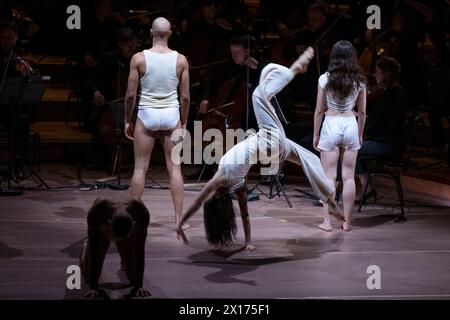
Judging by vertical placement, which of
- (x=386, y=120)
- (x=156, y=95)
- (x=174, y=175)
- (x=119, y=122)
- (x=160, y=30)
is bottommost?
(x=174, y=175)

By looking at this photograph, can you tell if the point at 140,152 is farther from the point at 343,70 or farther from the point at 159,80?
the point at 343,70

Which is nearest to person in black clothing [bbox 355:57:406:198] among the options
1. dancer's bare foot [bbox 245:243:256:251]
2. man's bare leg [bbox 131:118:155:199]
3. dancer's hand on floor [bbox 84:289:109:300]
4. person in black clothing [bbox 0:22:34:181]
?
dancer's bare foot [bbox 245:243:256:251]

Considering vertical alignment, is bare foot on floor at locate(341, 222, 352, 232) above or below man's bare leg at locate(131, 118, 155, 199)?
below

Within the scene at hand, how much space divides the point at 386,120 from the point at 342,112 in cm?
114

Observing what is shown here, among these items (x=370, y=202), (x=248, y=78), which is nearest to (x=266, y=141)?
(x=248, y=78)

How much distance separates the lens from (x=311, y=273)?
6.52 m

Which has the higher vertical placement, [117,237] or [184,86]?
[184,86]

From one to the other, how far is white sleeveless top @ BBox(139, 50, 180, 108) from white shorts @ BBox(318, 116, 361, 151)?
1374 mm

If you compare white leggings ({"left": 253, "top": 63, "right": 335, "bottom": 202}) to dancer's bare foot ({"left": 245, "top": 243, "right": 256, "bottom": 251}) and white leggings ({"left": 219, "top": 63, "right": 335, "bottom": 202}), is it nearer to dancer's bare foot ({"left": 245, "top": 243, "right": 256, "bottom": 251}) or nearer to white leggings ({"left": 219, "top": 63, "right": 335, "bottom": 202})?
white leggings ({"left": 219, "top": 63, "right": 335, "bottom": 202})

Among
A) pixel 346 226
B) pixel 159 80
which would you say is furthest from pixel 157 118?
pixel 346 226

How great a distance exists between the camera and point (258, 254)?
23.1ft

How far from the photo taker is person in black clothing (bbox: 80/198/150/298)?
5.24 m
